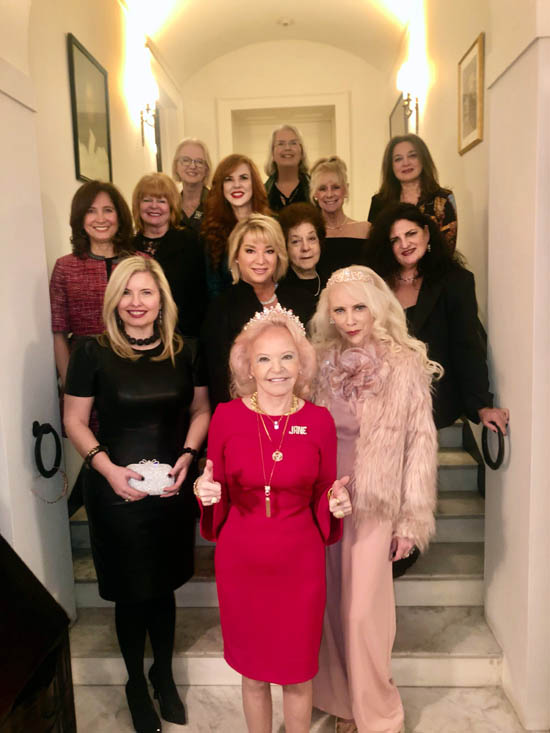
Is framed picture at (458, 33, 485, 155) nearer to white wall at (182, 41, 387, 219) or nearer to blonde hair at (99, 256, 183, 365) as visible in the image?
blonde hair at (99, 256, 183, 365)

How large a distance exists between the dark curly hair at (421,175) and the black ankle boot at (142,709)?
7.85ft

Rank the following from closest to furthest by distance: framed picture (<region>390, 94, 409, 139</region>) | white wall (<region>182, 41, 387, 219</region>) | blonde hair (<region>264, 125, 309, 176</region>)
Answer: blonde hair (<region>264, 125, 309, 176</region>), framed picture (<region>390, 94, 409, 139</region>), white wall (<region>182, 41, 387, 219</region>)

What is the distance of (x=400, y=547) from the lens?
197 cm

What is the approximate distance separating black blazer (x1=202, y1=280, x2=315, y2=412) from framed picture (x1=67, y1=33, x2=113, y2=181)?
6.61ft

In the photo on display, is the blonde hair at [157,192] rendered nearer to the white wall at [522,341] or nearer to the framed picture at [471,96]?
the white wall at [522,341]

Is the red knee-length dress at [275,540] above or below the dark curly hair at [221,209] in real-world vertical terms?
below

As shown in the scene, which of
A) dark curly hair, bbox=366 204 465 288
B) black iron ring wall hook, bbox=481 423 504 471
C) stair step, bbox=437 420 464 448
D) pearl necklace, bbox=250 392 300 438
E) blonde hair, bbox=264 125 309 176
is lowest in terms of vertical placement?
stair step, bbox=437 420 464 448

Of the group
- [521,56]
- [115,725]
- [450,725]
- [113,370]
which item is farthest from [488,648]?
[521,56]

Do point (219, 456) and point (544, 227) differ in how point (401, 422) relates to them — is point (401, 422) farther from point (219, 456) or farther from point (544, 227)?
point (544, 227)

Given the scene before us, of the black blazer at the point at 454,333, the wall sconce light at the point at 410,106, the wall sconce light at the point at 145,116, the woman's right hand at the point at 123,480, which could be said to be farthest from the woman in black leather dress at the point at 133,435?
the wall sconce light at the point at 410,106

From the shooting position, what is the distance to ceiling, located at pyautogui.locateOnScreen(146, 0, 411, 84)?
5402mm

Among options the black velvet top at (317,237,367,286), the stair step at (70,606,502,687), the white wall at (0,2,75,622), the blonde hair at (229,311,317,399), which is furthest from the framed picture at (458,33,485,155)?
the stair step at (70,606,502,687)

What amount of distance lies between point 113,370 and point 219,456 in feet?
1.70

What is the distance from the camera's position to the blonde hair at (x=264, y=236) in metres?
2.32
